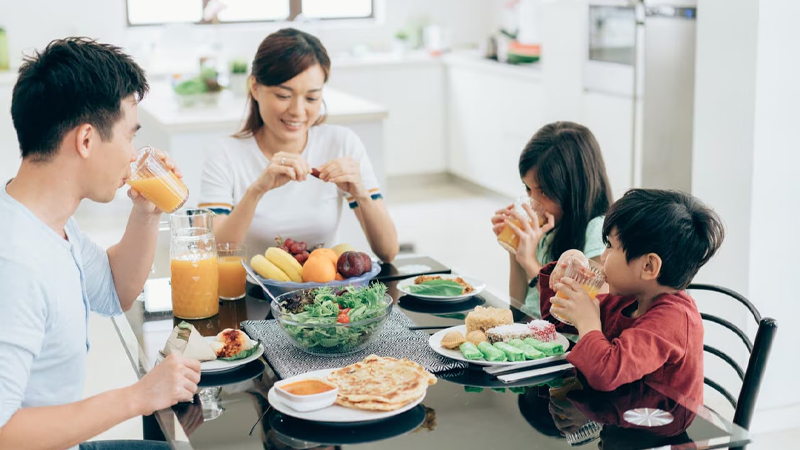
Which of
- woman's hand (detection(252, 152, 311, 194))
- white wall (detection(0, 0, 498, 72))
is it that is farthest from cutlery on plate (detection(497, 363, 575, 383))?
white wall (detection(0, 0, 498, 72))

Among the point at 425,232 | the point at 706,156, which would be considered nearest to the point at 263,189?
the point at 706,156

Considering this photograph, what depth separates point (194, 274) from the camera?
6.16 feet

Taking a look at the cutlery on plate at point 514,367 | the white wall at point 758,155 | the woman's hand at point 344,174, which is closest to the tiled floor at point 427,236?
the white wall at point 758,155

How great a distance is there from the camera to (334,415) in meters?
1.35

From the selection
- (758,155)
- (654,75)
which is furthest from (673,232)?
(654,75)

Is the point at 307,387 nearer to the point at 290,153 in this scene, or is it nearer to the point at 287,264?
the point at 287,264

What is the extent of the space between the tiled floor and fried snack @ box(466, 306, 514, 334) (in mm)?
1103

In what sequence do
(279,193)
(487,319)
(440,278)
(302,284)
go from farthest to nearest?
(279,193) → (440,278) → (302,284) → (487,319)

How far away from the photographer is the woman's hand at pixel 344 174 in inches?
88.1

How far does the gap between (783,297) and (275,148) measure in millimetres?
1643

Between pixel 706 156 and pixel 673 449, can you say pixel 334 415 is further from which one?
pixel 706 156

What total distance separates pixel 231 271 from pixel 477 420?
A: 31.6 inches

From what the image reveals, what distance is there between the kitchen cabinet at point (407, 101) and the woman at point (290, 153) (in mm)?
3662

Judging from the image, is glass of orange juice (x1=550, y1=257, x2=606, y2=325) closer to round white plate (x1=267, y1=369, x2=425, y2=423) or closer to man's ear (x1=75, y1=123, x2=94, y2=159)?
round white plate (x1=267, y1=369, x2=425, y2=423)
